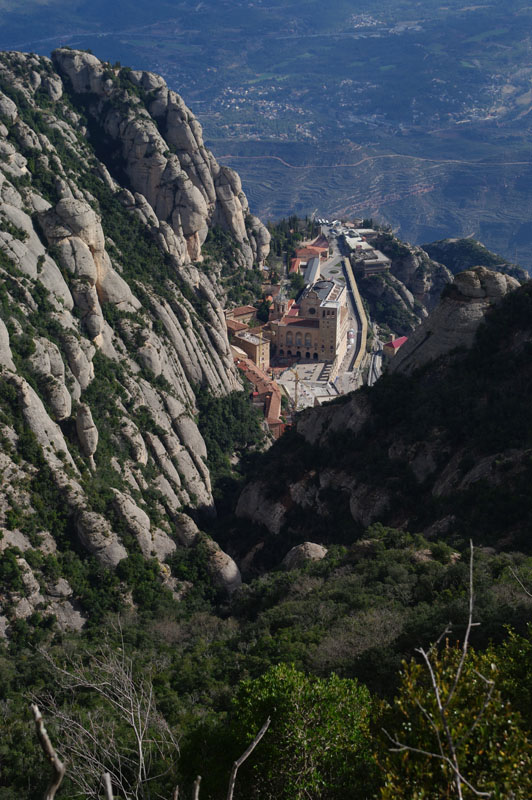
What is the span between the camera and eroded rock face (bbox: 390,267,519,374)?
58.5 meters

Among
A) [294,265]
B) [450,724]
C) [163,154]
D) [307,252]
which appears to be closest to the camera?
[450,724]

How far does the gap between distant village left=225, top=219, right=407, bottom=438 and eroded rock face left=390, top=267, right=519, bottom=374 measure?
1409 inches

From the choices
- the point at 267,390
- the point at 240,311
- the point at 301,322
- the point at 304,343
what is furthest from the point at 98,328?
the point at 304,343

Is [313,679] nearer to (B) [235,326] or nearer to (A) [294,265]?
(B) [235,326]

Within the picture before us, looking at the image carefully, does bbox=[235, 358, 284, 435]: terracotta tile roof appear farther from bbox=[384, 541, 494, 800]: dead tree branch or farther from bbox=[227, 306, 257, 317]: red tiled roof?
bbox=[384, 541, 494, 800]: dead tree branch

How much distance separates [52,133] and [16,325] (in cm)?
4669

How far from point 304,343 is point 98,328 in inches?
2453

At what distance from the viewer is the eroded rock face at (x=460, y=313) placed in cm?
5847

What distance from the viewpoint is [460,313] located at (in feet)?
193

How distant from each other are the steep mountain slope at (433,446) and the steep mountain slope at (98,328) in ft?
26.9

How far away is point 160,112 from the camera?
110 metres

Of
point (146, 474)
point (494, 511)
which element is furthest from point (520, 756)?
point (146, 474)

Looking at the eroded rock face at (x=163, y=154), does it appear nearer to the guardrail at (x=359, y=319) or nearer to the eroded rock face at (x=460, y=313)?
the guardrail at (x=359, y=319)

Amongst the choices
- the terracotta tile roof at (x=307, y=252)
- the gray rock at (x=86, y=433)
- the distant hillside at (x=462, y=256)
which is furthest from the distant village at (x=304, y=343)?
the distant hillside at (x=462, y=256)
